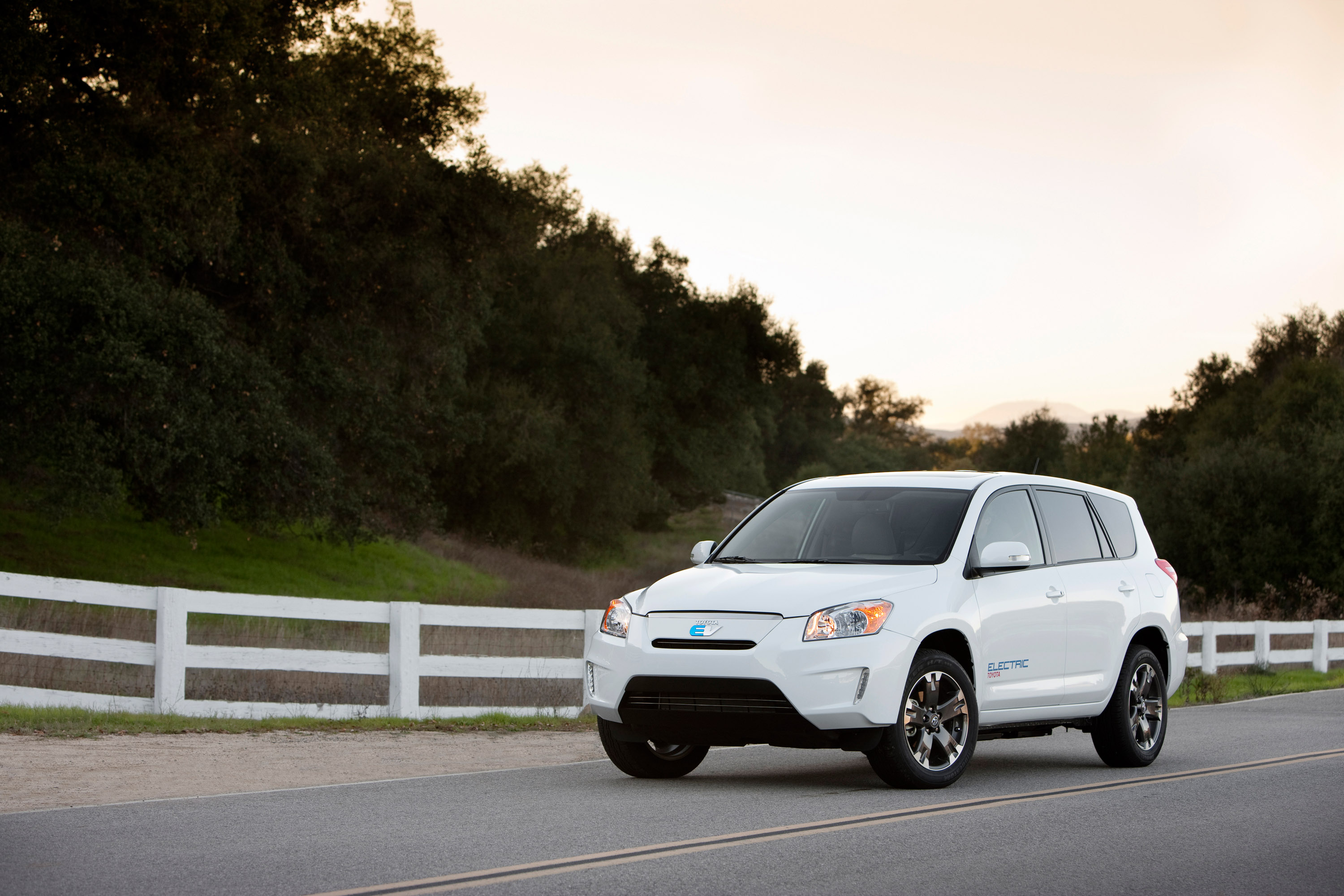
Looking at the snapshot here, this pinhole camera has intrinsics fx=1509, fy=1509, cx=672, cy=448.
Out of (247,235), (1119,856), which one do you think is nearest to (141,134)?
(247,235)

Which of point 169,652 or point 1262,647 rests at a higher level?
point 169,652

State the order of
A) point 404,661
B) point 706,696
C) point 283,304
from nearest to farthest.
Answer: point 706,696
point 404,661
point 283,304

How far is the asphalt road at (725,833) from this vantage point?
6.20 metres

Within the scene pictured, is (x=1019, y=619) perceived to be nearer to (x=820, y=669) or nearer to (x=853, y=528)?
(x=853, y=528)

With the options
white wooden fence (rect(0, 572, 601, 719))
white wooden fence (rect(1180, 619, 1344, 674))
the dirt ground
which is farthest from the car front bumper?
white wooden fence (rect(1180, 619, 1344, 674))

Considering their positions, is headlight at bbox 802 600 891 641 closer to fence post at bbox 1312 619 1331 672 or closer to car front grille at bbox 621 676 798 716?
car front grille at bbox 621 676 798 716

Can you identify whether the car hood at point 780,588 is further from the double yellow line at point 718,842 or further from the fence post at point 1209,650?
the fence post at point 1209,650

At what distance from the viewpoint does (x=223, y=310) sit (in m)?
27.4

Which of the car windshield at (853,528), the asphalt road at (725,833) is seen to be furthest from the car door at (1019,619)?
the asphalt road at (725,833)

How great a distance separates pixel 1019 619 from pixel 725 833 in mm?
3229

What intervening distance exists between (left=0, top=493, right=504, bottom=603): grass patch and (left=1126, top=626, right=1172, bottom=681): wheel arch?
68.1 feet

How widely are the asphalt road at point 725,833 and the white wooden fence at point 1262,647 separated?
1100 cm

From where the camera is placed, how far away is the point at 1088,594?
1058 centimetres

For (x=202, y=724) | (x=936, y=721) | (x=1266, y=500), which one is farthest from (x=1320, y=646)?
(x=1266, y=500)
